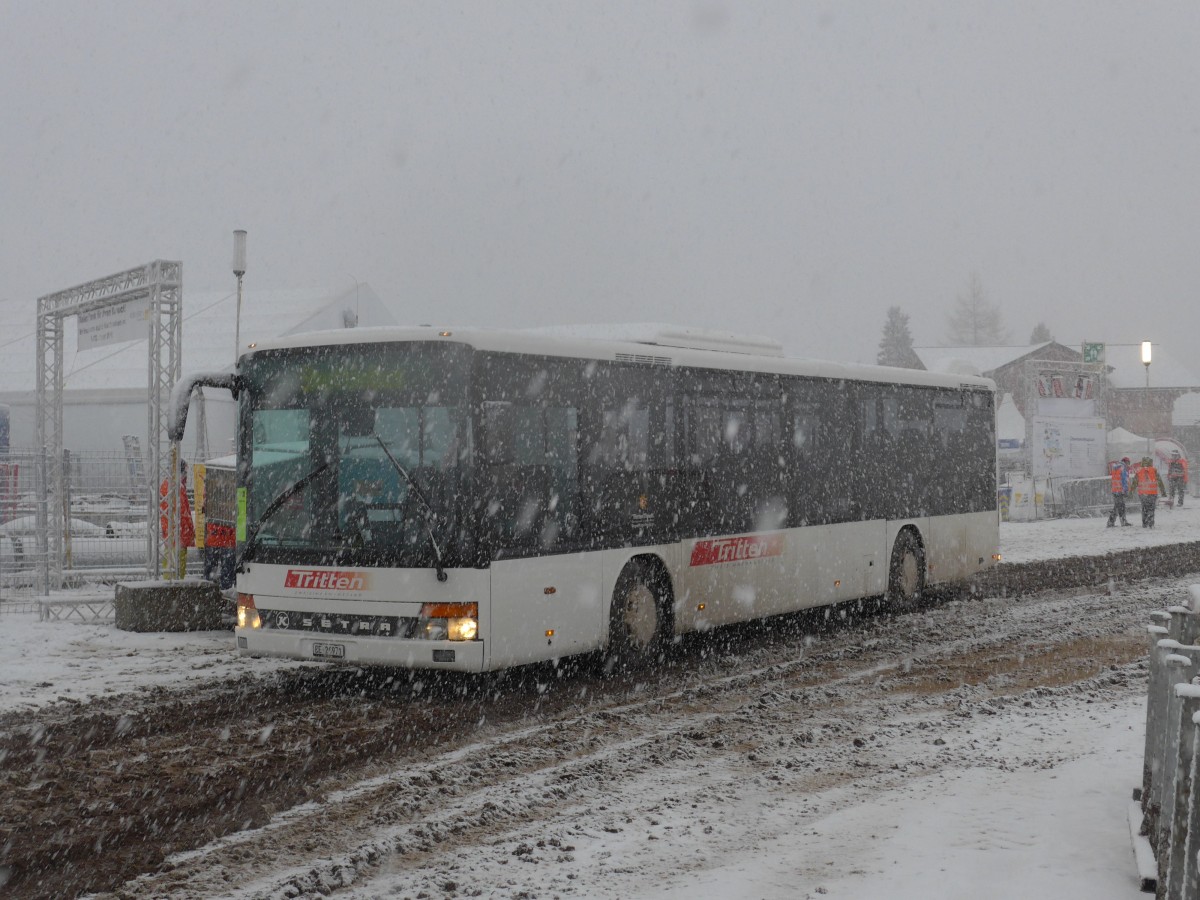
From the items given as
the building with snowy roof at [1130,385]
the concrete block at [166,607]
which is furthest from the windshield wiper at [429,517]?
the building with snowy roof at [1130,385]

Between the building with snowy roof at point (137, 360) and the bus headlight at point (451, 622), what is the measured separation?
2575 cm

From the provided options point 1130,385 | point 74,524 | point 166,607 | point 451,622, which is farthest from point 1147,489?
point 1130,385

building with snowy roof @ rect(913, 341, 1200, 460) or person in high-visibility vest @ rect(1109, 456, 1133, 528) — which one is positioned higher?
building with snowy roof @ rect(913, 341, 1200, 460)

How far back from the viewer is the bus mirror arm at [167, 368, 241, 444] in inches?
405

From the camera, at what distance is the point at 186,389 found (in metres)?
10.4

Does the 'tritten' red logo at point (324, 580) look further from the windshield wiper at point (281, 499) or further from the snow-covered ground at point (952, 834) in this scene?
the snow-covered ground at point (952, 834)

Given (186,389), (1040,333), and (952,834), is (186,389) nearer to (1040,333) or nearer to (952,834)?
(952,834)

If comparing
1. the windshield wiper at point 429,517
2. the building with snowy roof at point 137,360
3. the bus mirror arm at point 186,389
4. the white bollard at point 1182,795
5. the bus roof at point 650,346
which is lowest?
the white bollard at point 1182,795

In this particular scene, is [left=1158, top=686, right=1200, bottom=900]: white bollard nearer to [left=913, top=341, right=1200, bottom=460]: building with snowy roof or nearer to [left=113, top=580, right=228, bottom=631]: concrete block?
[left=113, top=580, right=228, bottom=631]: concrete block

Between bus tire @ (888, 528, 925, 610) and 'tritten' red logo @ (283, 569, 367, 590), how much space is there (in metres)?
7.69

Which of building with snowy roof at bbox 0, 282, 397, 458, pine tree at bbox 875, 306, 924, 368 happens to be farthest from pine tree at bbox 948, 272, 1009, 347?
building with snowy roof at bbox 0, 282, 397, 458

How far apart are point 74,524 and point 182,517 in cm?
368

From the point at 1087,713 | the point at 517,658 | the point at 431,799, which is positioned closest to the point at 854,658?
the point at 1087,713

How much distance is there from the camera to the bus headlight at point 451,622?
8.97m
